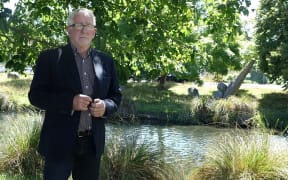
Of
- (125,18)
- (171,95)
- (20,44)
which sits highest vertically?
(125,18)

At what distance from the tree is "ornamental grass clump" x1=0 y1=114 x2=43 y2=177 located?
58.7 feet

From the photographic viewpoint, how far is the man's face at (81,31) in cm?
325

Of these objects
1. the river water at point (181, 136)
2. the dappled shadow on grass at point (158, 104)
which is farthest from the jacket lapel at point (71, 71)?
the dappled shadow on grass at point (158, 104)

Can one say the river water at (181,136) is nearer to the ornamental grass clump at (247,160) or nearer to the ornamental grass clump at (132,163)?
the ornamental grass clump at (132,163)

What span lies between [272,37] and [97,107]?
2290cm

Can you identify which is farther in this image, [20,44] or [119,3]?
[119,3]

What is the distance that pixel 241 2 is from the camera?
5938mm

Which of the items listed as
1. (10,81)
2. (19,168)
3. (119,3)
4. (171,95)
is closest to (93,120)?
(119,3)

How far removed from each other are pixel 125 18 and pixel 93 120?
3.10 meters

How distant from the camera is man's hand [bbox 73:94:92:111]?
10.2 ft

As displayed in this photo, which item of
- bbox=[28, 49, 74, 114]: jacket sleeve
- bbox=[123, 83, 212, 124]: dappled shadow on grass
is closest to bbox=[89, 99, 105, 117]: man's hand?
bbox=[28, 49, 74, 114]: jacket sleeve

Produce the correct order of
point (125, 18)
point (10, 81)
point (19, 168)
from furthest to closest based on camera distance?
point (10, 81), point (19, 168), point (125, 18)

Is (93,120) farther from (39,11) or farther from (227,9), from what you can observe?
(227,9)

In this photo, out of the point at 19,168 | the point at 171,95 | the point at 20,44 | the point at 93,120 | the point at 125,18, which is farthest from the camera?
the point at 171,95
